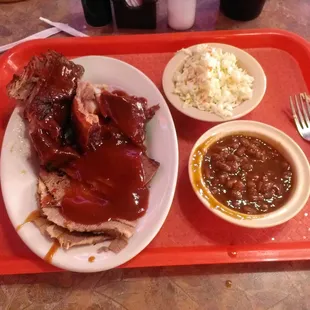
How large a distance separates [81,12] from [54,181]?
174 cm

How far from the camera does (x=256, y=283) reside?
1.75m

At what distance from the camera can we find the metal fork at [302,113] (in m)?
2.19

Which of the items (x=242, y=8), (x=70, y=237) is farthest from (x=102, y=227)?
(x=242, y=8)

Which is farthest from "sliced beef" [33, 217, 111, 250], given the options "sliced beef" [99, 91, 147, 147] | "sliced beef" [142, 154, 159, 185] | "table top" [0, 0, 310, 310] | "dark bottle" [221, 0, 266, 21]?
"dark bottle" [221, 0, 266, 21]

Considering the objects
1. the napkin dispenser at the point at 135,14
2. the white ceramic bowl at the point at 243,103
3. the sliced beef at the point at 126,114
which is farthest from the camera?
the napkin dispenser at the point at 135,14

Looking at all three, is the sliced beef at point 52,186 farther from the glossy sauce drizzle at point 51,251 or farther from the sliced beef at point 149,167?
the sliced beef at point 149,167

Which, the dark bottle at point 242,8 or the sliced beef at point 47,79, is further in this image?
the dark bottle at point 242,8

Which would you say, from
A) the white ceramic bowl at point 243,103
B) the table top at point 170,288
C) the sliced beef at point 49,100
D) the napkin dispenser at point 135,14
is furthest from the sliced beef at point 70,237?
the napkin dispenser at point 135,14

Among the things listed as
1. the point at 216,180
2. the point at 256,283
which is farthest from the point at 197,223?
the point at 256,283

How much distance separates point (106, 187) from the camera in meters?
1.75

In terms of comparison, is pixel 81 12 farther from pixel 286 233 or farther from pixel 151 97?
pixel 286 233

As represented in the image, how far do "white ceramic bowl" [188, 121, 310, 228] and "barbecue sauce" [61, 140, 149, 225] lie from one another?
0.30 metres

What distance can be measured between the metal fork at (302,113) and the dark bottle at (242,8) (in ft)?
2.92

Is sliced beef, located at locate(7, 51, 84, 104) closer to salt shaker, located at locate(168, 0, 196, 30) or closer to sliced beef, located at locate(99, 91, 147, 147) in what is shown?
sliced beef, located at locate(99, 91, 147, 147)
